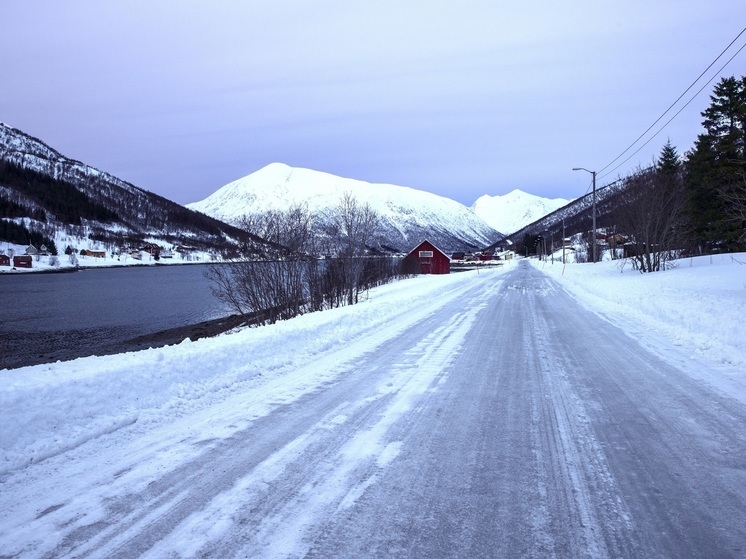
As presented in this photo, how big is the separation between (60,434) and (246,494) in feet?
8.08

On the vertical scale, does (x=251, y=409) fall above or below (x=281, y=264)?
below

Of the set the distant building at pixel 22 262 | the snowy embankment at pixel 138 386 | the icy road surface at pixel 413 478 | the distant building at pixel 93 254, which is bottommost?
the icy road surface at pixel 413 478

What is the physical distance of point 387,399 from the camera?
20.3 ft

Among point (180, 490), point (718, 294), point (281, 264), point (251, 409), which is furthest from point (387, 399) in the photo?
point (281, 264)

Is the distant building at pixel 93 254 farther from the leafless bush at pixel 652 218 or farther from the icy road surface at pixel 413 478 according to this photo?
the icy road surface at pixel 413 478

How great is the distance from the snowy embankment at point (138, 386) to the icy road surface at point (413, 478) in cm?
23

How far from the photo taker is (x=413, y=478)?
3.92 metres

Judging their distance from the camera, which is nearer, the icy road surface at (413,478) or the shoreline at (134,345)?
the icy road surface at (413,478)

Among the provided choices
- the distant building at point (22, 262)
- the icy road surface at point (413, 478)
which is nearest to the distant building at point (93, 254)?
the distant building at point (22, 262)

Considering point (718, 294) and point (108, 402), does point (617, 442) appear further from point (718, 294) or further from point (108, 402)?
point (718, 294)

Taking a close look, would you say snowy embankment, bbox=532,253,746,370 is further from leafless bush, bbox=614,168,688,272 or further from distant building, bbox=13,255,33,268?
distant building, bbox=13,255,33,268

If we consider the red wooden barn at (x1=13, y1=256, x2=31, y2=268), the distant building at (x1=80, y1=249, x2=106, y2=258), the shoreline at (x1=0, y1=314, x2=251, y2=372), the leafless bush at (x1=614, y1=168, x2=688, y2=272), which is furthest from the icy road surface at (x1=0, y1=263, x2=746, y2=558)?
the distant building at (x1=80, y1=249, x2=106, y2=258)

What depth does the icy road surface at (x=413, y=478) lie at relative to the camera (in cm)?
306

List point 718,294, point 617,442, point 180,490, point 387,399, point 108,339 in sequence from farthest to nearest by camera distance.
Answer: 1. point 108,339
2. point 718,294
3. point 387,399
4. point 617,442
5. point 180,490
